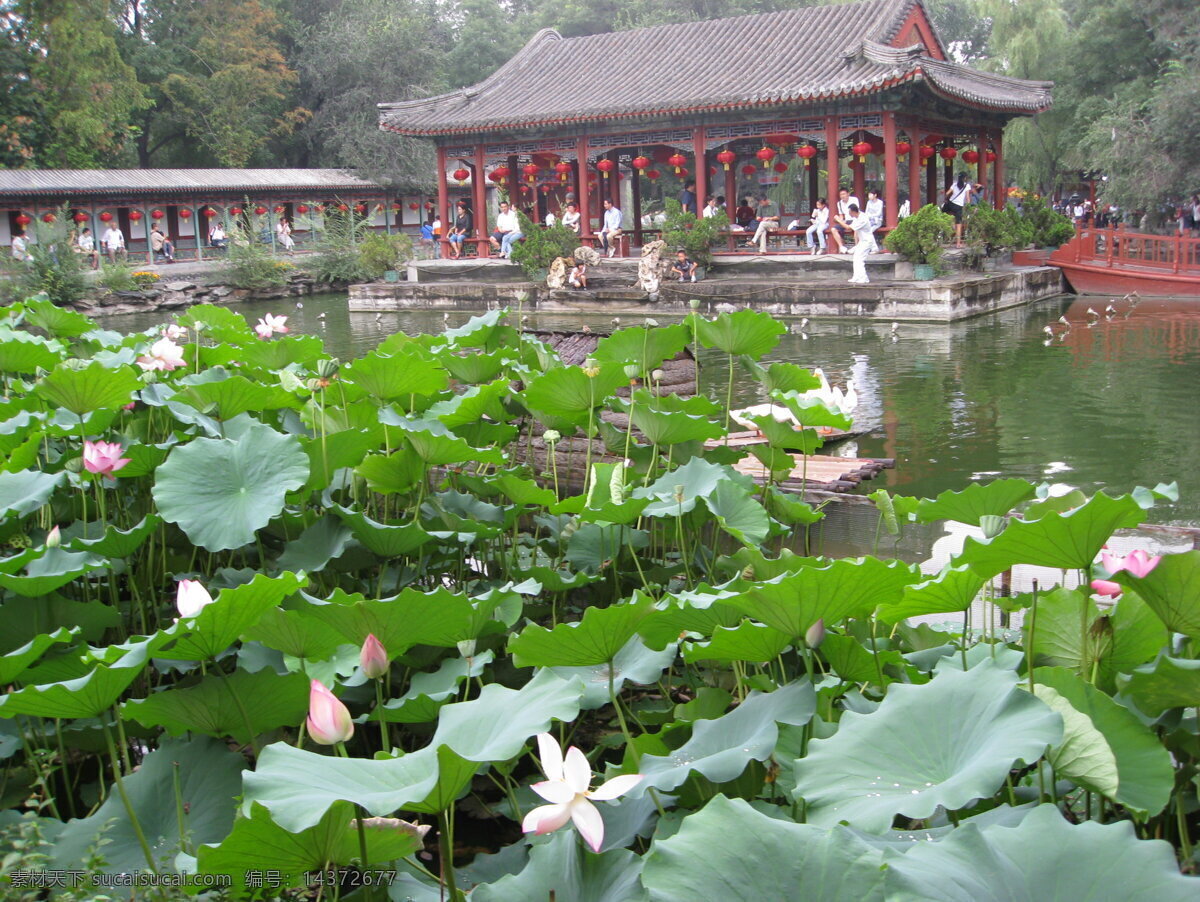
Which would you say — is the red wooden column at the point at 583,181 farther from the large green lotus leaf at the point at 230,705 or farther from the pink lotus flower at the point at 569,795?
the pink lotus flower at the point at 569,795

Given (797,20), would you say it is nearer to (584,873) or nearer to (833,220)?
(833,220)

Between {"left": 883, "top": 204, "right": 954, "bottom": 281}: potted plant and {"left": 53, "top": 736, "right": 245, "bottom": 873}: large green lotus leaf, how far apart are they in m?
13.7

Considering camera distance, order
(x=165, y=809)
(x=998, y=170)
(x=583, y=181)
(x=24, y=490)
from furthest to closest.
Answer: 1. (x=998, y=170)
2. (x=583, y=181)
3. (x=24, y=490)
4. (x=165, y=809)

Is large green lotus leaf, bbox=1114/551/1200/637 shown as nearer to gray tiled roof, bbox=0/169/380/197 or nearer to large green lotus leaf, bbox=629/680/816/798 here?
large green lotus leaf, bbox=629/680/816/798

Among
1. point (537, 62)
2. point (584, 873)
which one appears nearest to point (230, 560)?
point (584, 873)

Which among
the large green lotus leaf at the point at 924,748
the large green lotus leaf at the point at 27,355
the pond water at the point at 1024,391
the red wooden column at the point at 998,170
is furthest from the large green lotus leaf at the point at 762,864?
the red wooden column at the point at 998,170

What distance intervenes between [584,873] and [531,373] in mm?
2046

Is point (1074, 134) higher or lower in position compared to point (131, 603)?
higher

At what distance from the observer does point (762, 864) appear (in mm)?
1094

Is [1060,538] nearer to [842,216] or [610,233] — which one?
[842,216]

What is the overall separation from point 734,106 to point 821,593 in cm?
1585

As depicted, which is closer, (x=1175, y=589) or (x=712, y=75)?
(x=1175, y=589)

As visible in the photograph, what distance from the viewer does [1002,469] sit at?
6371 mm

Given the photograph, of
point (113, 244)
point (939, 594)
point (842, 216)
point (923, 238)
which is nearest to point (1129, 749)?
point (939, 594)
